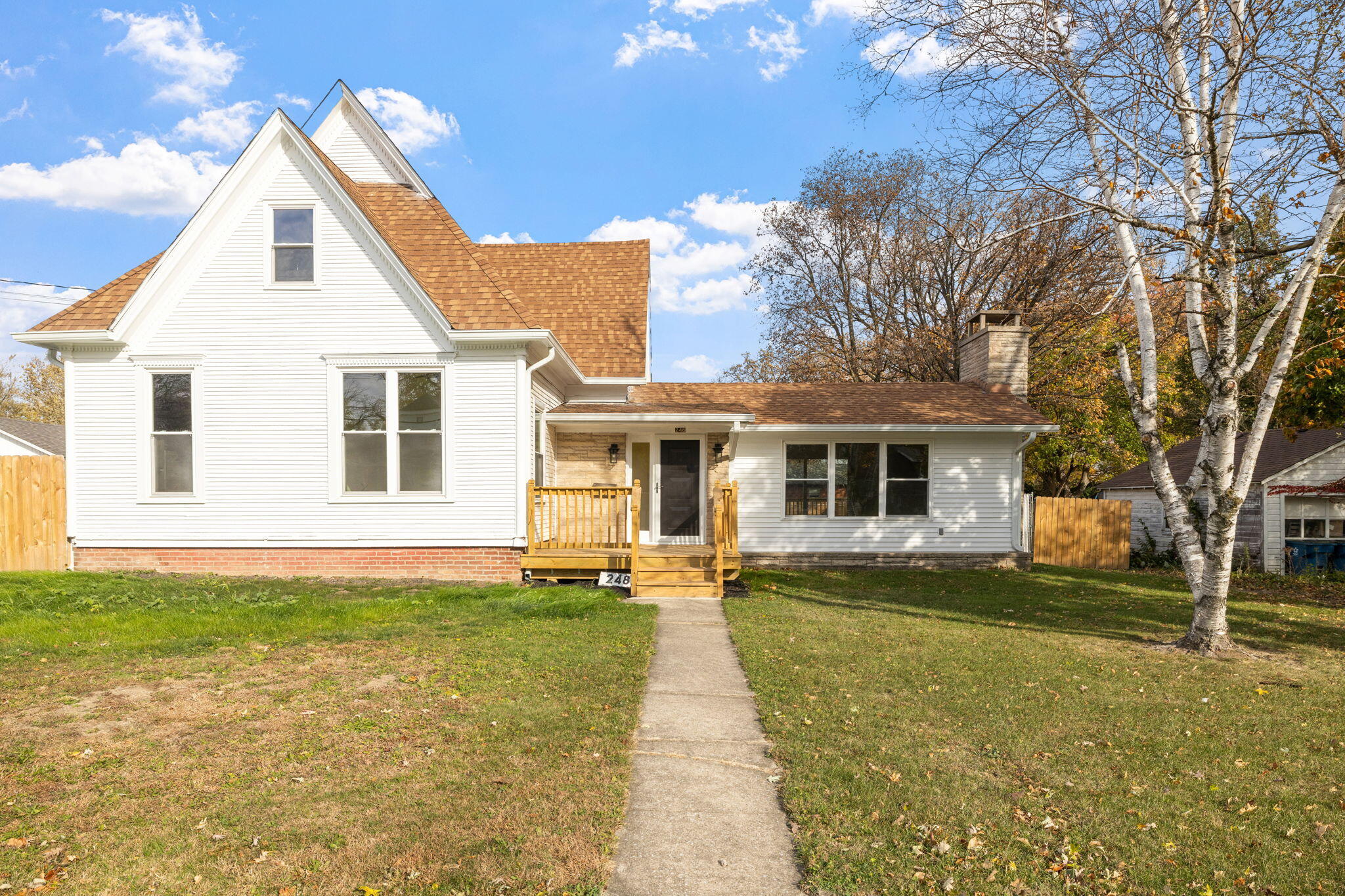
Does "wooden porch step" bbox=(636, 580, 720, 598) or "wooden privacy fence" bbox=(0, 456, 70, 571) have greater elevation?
"wooden privacy fence" bbox=(0, 456, 70, 571)

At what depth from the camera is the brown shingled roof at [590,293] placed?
15.4 meters

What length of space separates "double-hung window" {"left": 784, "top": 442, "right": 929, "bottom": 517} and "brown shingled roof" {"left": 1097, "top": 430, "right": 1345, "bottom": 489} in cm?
617

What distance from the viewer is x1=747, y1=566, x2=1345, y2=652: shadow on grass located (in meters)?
9.70

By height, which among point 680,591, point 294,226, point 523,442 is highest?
point 294,226

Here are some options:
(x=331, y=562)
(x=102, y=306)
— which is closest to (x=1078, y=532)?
(x=331, y=562)

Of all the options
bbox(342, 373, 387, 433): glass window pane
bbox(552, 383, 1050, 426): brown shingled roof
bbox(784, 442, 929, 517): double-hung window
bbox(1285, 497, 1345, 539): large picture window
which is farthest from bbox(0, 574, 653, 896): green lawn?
bbox(1285, 497, 1345, 539): large picture window

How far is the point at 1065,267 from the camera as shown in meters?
25.0

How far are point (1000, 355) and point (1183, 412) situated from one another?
1294cm

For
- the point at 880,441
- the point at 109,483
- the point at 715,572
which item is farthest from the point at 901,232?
the point at 109,483

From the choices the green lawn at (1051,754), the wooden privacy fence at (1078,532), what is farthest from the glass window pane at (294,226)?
the wooden privacy fence at (1078,532)

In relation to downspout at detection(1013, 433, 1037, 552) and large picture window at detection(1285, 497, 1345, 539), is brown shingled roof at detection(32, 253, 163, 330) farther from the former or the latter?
large picture window at detection(1285, 497, 1345, 539)

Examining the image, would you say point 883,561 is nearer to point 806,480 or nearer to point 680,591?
point 806,480

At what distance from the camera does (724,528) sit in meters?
12.5

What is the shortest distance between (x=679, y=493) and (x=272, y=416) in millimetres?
7085
